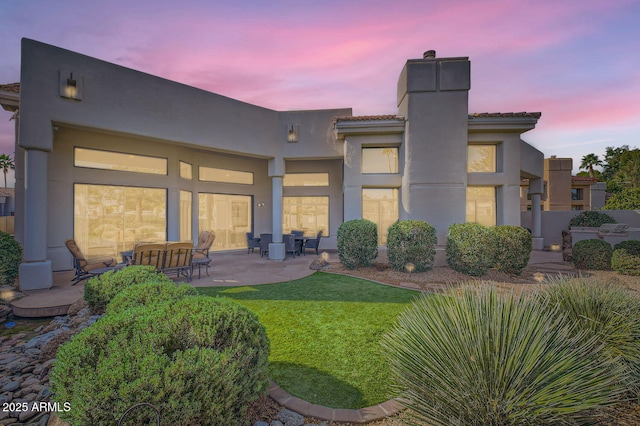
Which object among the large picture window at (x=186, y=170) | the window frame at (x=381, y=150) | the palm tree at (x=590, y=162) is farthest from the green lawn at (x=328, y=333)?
the palm tree at (x=590, y=162)

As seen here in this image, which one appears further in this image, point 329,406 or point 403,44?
point 403,44

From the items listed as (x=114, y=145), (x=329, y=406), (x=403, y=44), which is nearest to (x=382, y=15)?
(x=403, y=44)

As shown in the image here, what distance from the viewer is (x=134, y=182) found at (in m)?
11.4

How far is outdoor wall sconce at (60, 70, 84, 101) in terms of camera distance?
8336 millimetres

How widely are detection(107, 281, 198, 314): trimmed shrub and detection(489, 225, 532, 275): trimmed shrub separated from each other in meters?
→ 8.98

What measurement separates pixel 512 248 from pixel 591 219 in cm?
1275

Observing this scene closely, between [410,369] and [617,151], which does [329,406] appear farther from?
[617,151]

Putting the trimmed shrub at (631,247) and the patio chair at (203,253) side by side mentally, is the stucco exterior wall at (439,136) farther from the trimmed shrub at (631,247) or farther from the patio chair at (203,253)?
the patio chair at (203,253)

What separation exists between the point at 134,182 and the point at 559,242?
23940 mm

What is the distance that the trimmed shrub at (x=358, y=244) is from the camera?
968 cm

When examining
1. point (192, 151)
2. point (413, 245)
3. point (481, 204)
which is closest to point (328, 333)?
point (413, 245)

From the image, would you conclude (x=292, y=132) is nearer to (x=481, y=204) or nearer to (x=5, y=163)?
(x=481, y=204)

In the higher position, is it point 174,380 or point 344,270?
point 174,380

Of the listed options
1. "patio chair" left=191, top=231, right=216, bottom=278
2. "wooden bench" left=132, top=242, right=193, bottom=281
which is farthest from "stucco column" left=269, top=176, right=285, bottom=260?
"wooden bench" left=132, top=242, right=193, bottom=281
